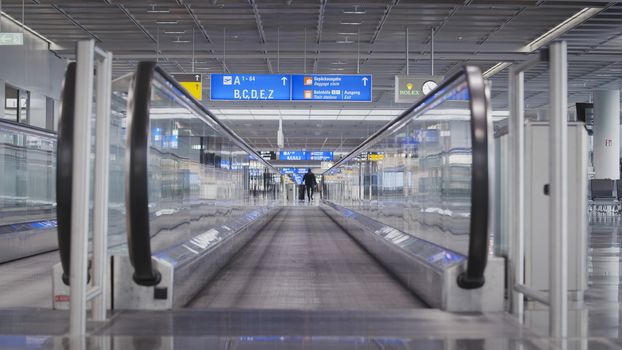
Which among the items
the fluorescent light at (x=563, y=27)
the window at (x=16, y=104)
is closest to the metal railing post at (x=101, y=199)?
the fluorescent light at (x=563, y=27)

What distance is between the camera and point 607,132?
25312 mm

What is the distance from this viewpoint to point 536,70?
22.1m

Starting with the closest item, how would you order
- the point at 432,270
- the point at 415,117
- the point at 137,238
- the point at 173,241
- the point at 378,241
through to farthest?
the point at 137,238, the point at 432,270, the point at 173,241, the point at 415,117, the point at 378,241

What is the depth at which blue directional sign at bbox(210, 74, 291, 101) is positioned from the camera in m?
17.3

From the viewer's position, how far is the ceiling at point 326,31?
589 inches

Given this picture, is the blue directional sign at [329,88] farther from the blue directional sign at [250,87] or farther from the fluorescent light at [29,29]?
the fluorescent light at [29,29]

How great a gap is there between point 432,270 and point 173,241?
2.92m

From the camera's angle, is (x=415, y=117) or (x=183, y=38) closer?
(x=415, y=117)

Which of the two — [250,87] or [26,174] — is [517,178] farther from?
[250,87]

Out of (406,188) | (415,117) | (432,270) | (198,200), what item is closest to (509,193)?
(432,270)

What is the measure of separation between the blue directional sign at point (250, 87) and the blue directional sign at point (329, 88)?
31cm

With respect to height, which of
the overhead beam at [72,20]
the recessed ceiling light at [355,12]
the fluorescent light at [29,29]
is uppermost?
the fluorescent light at [29,29]

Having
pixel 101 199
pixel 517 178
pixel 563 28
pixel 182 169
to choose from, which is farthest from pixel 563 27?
pixel 101 199

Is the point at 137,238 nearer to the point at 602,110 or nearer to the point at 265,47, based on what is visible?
the point at 265,47
